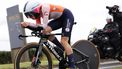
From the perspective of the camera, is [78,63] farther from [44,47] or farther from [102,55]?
[102,55]

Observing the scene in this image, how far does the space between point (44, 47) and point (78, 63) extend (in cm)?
114

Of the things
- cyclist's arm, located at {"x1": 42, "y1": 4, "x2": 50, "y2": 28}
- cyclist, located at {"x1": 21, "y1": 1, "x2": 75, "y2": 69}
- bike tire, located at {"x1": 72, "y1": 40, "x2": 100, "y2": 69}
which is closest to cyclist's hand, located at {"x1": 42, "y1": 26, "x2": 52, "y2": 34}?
cyclist, located at {"x1": 21, "y1": 1, "x2": 75, "y2": 69}

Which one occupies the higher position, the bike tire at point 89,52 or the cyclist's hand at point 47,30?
the cyclist's hand at point 47,30

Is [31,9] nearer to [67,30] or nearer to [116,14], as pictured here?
[67,30]

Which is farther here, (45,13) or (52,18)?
(52,18)

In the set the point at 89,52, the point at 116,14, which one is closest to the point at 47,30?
the point at 89,52

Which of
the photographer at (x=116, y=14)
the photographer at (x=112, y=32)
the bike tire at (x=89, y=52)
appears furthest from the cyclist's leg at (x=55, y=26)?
the photographer at (x=116, y=14)

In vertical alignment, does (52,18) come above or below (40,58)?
above

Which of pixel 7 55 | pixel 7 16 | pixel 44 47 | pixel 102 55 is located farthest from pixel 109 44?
pixel 7 55

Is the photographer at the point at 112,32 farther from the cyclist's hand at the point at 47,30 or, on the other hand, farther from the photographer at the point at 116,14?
the cyclist's hand at the point at 47,30

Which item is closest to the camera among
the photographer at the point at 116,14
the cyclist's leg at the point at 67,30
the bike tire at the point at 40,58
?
the bike tire at the point at 40,58

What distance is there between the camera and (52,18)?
8.16m

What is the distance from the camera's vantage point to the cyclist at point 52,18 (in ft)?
25.3

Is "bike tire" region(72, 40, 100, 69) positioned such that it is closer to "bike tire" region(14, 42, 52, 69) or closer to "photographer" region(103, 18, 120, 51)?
"bike tire" region(14, 42, 52, 69)
